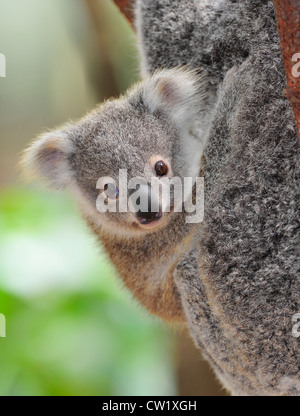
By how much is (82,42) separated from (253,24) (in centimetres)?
298

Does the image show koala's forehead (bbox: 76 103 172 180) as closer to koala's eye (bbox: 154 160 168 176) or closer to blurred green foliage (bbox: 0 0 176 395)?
koala's eye (bbox: 154 160 168 176)

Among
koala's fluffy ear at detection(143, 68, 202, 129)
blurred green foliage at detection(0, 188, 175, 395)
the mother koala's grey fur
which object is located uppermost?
koala's fluffy ear at detection(143, 68, 202, 129)

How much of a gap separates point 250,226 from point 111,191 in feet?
2.02

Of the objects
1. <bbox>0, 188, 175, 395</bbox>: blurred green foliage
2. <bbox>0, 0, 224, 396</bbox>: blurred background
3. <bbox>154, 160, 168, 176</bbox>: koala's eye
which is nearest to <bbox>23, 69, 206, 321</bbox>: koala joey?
<bbox>154, 160, 168, 176</bbox>: koala's eye

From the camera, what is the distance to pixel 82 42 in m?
5.15

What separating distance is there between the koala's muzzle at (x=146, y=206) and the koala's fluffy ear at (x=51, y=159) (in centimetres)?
49

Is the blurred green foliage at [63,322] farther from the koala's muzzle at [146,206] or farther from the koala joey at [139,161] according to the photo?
the koala's muzzle at [146,206]

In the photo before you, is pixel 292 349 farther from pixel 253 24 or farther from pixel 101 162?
pixel 253 24

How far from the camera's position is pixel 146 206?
2307 millimetres

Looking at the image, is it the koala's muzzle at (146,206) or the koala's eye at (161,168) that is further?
the koala's eye at (161,168)

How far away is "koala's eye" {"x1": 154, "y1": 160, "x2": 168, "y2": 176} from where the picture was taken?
2520 millimetres

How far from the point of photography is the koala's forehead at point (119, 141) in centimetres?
251

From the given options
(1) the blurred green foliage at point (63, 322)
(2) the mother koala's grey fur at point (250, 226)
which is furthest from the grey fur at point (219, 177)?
(1) the blurred green foliage at point (63, 322)

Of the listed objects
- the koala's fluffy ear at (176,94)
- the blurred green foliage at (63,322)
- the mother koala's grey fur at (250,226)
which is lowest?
the blurred green foliage at (63,322)
